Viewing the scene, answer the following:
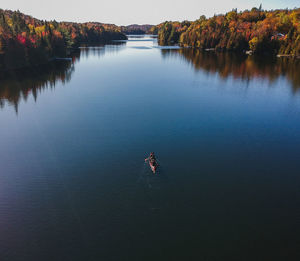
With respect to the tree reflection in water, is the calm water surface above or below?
below

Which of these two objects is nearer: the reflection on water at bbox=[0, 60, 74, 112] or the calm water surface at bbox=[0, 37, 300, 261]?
the calm water surface at bbox=[0, 37, 300, 261]

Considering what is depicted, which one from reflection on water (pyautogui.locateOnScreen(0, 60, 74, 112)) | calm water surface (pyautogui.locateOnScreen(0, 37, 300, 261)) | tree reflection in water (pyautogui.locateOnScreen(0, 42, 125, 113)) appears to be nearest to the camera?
calm water surface (pyautogui.locateOnScreen(0, 37, 300, 261))

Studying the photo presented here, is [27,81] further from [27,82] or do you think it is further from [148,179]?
[148,179]

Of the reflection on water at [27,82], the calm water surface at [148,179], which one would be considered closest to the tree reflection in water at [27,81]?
the reflection on water at [27,82]

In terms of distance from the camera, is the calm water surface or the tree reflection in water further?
the tree reflection in water

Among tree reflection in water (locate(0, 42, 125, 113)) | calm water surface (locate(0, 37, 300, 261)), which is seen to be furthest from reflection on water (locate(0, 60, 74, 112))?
calm water surface (locate(0, 37, 300, 261))

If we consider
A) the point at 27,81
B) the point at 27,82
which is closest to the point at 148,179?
the point at 27,82

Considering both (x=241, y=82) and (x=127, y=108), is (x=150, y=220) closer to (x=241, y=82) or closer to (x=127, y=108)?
(x=127, y=108)

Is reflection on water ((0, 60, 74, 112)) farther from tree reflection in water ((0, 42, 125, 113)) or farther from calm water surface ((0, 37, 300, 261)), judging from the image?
calm water surface ((0, 37, 300, 261))

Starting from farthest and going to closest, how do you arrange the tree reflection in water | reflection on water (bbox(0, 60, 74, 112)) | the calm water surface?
the tree reflection in water < reflection on water (bbox(0, 60, 74, 112)) < the calm water surface
